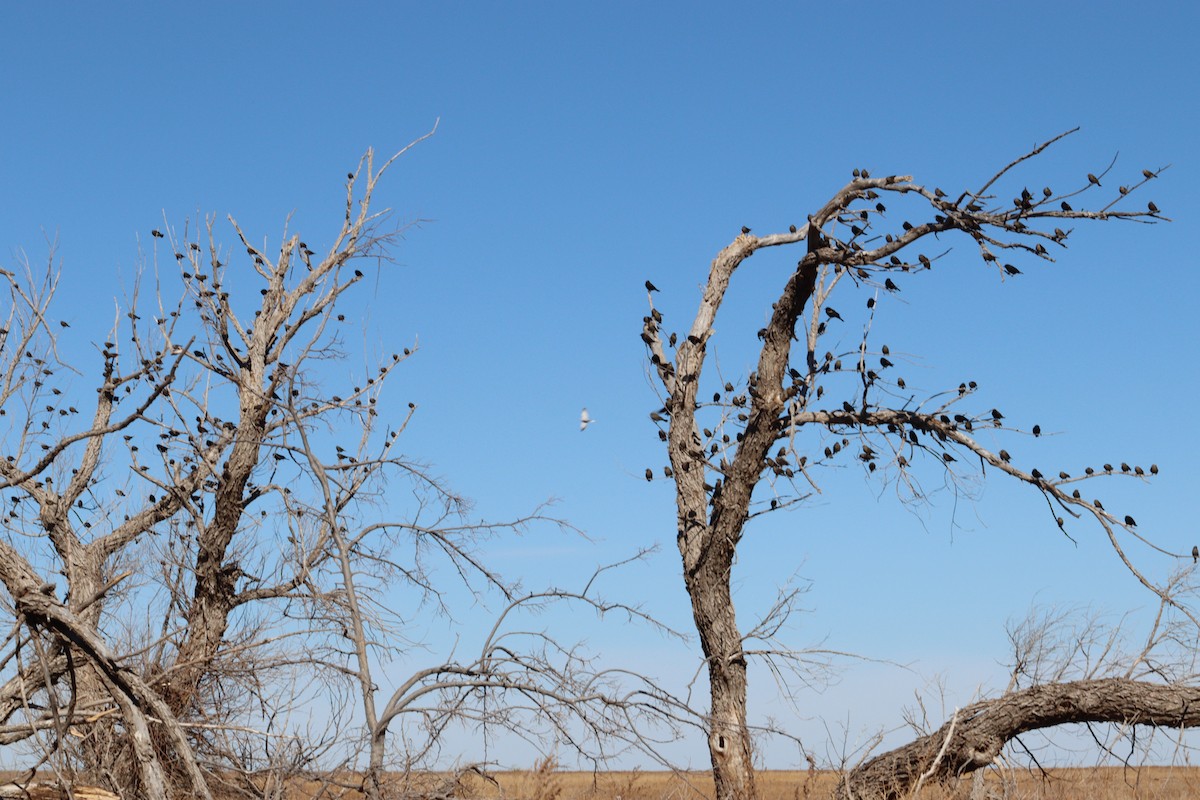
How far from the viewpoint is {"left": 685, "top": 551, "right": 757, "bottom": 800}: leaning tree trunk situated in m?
10.3

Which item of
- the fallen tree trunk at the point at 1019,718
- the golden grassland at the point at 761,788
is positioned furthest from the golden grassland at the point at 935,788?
the fallen tree trunk at the point at 1019,718

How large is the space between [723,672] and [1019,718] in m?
2.75

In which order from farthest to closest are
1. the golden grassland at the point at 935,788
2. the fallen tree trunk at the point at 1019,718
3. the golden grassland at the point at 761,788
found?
1. the fallen tree trunk at the point at 1019,718
2. the golden grassland at the point at 935,788
3. the golden grassland at the point at 761,788

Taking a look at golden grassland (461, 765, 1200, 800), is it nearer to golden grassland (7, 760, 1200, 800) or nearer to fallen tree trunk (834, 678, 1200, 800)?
golden grassland (7, 760, 1200, 800)

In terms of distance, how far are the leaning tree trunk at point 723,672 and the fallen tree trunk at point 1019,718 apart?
987 mm

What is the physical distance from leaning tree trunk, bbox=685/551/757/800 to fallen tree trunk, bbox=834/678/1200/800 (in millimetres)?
987

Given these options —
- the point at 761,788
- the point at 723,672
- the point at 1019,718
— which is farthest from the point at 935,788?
the point at 723,672

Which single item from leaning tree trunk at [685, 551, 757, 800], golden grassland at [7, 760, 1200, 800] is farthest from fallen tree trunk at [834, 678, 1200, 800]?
leaning tree trunk at [685, 551, 757, 800]

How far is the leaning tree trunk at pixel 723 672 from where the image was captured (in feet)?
33.9

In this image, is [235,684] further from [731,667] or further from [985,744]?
[985,744]

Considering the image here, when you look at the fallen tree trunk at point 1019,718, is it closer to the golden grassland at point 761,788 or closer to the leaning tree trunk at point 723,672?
the golden grassland at point 761,788

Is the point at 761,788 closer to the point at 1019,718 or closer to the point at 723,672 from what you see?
the point at 723,672

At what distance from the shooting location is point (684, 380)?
36.7ft

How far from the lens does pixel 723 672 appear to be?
10.5 m
